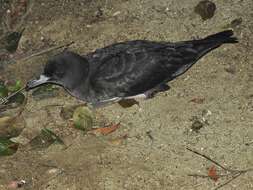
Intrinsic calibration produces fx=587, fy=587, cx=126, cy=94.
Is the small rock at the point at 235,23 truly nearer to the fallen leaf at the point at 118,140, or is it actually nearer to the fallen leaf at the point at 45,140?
the fallen leaf at the point at 118,140

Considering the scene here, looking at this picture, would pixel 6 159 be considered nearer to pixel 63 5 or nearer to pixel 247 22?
pixel 63 5

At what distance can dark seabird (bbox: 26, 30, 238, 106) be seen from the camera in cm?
691

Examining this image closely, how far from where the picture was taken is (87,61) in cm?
707

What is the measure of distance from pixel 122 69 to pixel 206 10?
6.10ft


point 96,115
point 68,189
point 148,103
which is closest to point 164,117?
point 148,103

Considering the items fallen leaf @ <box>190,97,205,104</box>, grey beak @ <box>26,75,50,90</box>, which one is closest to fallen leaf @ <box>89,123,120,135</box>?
grey beak @ <box>26,75,50,90</box>

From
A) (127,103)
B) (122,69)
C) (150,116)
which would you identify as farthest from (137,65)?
(150,116)

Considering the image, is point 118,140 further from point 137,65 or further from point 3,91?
point 3,91

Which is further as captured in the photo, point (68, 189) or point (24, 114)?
point (24, 114)

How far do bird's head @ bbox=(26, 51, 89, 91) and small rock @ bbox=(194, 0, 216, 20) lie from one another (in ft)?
6.54

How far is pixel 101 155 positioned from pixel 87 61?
1.20 metres

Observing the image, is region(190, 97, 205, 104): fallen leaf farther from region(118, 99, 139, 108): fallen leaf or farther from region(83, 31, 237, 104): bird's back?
region(118, 99, 139, 108): fallen leaf

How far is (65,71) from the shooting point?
22.6 feet

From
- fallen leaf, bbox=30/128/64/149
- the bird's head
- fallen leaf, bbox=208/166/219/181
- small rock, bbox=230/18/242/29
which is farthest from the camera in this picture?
small rock, bbox=230/18/242/29
